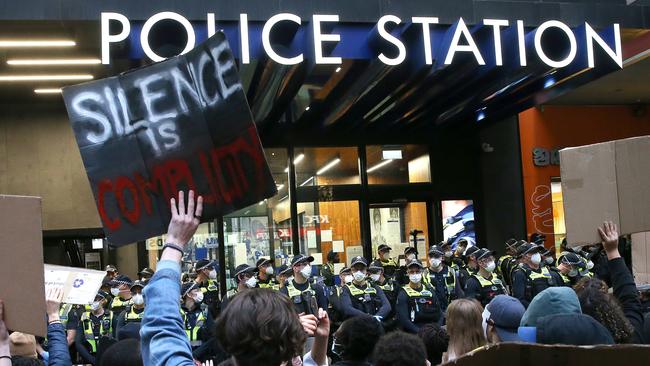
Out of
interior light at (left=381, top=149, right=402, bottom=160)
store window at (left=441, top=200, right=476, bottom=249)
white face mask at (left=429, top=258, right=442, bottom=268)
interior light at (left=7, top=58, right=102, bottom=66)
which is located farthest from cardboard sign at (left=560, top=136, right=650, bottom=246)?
store window at (left=441, top=200, right=476, bottom=249)

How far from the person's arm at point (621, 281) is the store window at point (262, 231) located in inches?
600

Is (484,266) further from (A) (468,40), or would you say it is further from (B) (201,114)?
(B) (201,114)

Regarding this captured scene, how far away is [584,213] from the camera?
3.59 m

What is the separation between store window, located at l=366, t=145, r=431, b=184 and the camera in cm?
1962

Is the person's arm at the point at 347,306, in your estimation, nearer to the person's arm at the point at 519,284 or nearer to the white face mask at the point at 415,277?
the white face mask at the point at 415,277

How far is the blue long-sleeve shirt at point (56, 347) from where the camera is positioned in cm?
353

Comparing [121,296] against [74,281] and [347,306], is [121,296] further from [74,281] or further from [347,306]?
[74,281]

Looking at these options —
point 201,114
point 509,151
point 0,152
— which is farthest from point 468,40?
point 0,152

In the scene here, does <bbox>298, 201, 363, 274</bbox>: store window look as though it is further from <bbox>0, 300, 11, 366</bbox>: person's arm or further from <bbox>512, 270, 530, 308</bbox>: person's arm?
<bbox>0, 300, 11, 366</bbox>: person's arm

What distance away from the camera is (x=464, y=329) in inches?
164

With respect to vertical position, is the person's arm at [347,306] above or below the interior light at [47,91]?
below

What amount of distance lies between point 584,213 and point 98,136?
93.7 inches

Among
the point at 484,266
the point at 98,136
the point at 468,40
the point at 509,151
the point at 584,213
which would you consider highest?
the point at 468,40

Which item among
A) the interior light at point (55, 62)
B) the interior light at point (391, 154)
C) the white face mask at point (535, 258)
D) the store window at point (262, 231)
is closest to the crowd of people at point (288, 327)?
the white face mask at point (535, 258)
